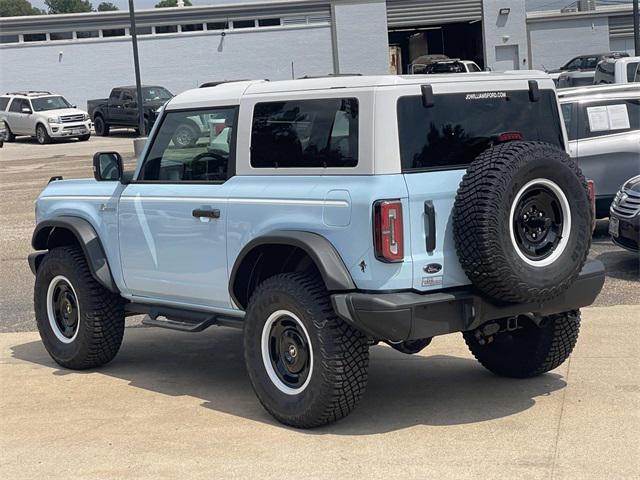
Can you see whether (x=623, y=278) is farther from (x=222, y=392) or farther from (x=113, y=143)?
(x=113, y=143)

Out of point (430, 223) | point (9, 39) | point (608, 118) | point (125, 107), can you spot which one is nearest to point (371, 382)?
point (430, 223)

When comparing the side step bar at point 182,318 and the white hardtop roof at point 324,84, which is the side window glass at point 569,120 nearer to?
the white hardtop roof at point 324,84

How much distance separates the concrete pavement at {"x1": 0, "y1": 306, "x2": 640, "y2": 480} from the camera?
5.21 m

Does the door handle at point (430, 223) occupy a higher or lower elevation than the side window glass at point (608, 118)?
lower

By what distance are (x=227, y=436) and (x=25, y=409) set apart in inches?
62.0

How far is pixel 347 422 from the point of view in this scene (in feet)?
19.5

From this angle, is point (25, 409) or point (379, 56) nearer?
point (25, 409)

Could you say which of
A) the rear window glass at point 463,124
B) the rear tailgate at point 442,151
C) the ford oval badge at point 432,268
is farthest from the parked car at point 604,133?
the ford oval badge at point 432,268

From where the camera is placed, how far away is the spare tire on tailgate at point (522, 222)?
5.42 metres

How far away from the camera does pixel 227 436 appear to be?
5.79 metres

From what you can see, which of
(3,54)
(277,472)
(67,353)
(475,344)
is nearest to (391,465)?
(277,472)

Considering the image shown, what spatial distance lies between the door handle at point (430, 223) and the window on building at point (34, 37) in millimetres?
46828

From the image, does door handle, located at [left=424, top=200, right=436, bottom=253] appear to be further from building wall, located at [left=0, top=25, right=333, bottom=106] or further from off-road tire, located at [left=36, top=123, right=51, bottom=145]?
building wall, located at [left=0, top=25, right=333, bottom=106]

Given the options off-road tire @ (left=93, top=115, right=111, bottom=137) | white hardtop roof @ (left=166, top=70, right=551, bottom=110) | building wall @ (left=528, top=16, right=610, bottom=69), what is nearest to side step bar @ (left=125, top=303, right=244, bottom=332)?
white hardtop roof @ (left=166, top=70, right=551, bottom=110)
